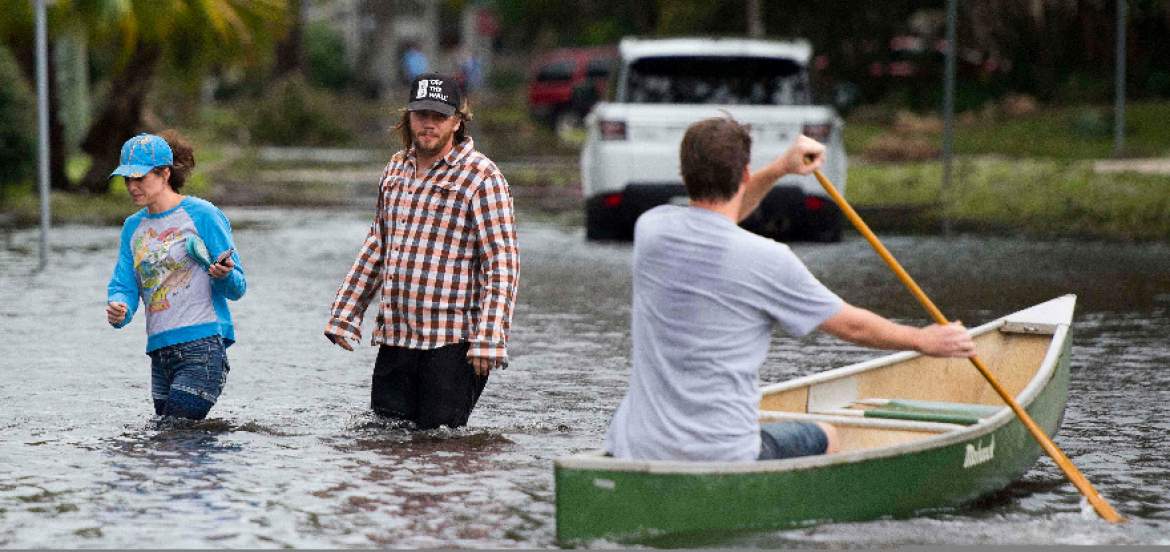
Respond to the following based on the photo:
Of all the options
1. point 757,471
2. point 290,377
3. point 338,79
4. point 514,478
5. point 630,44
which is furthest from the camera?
point 338,79

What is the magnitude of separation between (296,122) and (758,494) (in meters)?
34.5

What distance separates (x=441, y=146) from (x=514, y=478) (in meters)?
1.36

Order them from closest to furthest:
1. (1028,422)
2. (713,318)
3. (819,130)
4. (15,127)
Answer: (713,318)
(1028,422)
(819,130)
(15,127)

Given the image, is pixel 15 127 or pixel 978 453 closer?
pixel 978 453

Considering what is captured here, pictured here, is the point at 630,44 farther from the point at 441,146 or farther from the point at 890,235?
the point at 441,146

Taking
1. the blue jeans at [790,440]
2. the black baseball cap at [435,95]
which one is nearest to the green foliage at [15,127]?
the black baseball cap at [435,95]

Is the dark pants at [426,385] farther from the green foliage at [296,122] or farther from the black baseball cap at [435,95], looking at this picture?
the green foliage at [296,122]

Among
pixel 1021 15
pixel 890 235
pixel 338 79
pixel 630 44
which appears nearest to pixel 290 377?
pixel 630 44

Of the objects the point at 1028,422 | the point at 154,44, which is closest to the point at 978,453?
the point at 1028,422

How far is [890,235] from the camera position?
20.2 metres

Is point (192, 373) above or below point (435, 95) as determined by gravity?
below

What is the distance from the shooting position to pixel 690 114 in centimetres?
1830

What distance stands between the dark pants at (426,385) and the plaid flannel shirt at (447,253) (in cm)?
7

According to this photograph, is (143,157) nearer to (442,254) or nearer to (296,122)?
(442,254)
